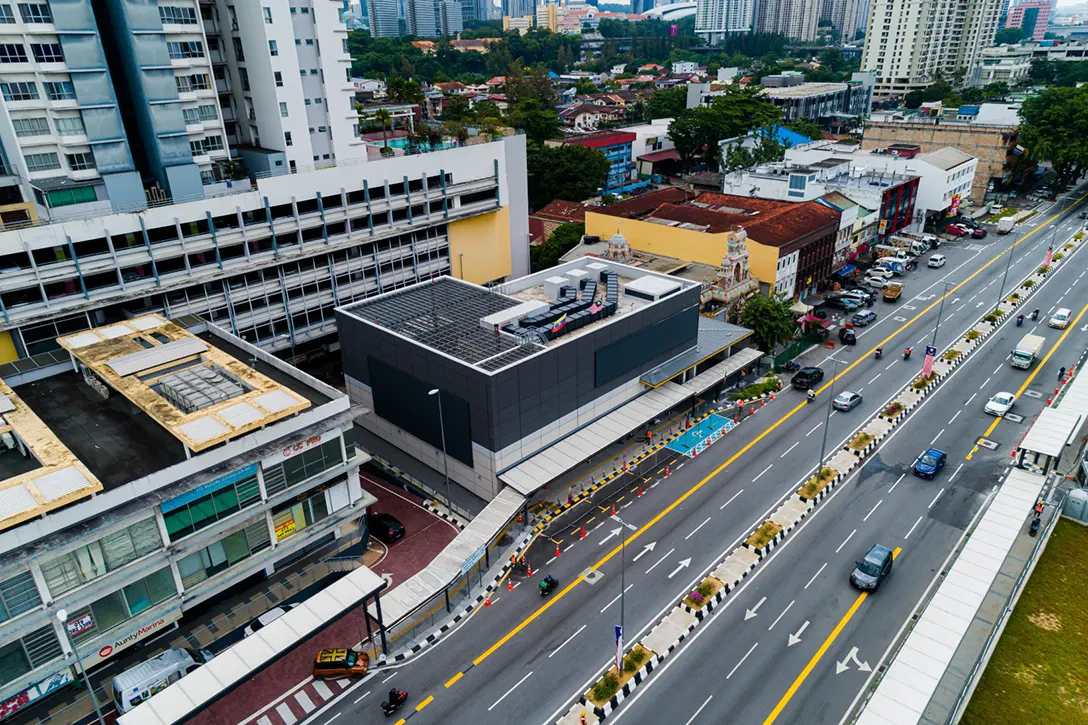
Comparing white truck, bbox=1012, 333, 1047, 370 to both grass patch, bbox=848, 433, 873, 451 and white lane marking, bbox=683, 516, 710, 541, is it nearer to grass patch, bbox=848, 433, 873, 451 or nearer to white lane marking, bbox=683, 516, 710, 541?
grass patch, bbox=848, 433, 873, 451

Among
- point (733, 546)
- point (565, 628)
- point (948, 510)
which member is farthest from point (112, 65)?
point (948, 510)

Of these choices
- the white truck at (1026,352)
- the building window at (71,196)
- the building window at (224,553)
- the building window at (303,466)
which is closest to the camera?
the building window at (224,553)

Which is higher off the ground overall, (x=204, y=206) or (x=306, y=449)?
(x=204, y=206)

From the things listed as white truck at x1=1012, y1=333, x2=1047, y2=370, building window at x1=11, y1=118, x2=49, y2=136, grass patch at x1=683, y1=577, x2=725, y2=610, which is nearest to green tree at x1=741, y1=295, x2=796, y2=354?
white truck at x1=1012, y1=333, x2=1047, y2=370

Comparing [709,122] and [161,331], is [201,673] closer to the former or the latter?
[161,331]

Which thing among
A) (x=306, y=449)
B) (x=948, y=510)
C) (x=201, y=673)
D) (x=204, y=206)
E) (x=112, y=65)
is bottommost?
(x=948, y=510)

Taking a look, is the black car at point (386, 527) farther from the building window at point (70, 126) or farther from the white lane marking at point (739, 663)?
Result: the building window at point (70, 126)

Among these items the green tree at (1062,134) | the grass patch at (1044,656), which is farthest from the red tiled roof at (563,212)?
the green tree at (1062,134)
